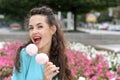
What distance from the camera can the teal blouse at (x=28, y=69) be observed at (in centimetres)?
229

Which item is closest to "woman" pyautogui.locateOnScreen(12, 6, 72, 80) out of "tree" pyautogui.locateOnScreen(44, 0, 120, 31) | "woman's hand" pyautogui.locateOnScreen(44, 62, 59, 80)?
"woman's hand" pyautogui.locateOnScreen(44, 62, 59, 80)

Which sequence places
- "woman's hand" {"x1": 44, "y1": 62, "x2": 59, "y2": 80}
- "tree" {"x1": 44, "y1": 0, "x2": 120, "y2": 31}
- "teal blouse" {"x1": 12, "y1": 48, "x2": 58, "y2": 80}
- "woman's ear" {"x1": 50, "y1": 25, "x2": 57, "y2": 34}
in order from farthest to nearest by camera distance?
"tree" {"x1": 44, "y1": 0, "x2": 120, "y2": 31}, "woman's ear" {"x1": 50, "y1": 25, "x2": 57, "y2": 34}, "teal blouse" {"x1": 12, "y1": 48, "x2": 58, "y2": 80}, "woman's hand" {"x1": 44, "y1": 62, "x2": 59, "y2": 80}

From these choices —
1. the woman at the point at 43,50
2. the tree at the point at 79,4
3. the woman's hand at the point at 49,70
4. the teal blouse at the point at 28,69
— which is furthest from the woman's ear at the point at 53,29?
the tree at the point at 79,4

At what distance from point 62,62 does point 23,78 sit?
0.29 meters

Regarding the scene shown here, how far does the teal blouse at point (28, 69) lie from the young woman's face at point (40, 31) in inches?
4.4

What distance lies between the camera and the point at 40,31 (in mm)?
2240

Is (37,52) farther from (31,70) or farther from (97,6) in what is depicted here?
(97,6)

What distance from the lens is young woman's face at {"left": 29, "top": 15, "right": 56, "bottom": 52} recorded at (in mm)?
2211

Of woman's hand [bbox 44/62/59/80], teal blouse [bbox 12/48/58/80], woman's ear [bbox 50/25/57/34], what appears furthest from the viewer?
woman's ear [bbox 50/25/57/34]

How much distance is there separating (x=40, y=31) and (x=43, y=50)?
0.53 ft

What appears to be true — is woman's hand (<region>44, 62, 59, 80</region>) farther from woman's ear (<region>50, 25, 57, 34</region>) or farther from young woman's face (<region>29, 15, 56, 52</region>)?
woman's ear (<region>50, 25, 57, 34</region>)

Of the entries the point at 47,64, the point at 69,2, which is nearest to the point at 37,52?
the point at 47,64

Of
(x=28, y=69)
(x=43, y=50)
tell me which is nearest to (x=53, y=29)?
(x=43, y=50)

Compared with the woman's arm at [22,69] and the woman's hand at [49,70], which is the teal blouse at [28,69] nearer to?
the woman's arm at [22,69]
